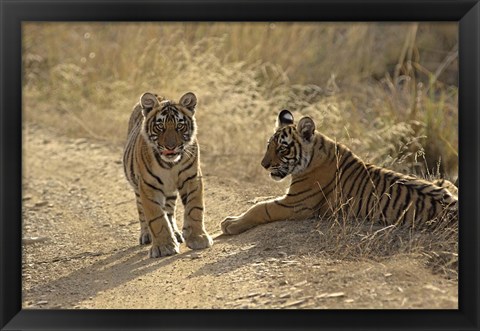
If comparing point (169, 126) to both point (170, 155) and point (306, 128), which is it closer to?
point (170, 155)

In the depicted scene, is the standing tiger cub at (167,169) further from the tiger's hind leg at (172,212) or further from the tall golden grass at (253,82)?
the tall golden grass at (253,82)

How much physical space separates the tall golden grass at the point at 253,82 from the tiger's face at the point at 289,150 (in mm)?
1805

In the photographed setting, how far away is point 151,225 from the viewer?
6.18 meters

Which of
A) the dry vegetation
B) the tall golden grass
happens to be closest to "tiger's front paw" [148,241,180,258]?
the dry vegetation

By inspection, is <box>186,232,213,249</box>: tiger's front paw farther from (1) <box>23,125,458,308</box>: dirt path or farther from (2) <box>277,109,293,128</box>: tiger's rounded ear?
(2) <box>277,109,293,128</box>: tiger's rounded ear

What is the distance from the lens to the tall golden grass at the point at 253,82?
927 cm

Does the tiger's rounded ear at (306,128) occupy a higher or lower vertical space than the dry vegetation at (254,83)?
lower

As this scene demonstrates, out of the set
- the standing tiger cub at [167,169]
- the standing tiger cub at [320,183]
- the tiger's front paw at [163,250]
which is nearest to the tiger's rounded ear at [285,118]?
the standing tiger cub at [320,183]

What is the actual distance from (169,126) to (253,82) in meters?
3.89
